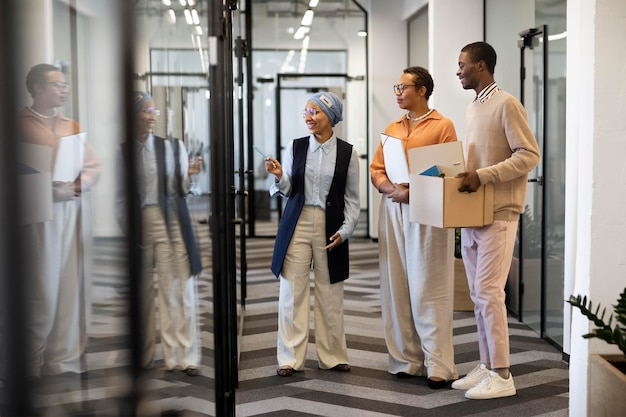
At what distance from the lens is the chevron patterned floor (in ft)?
Answer: 3.74

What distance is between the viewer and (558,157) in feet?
16.6

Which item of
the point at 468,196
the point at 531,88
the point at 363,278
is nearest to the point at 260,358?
the point at 468,196

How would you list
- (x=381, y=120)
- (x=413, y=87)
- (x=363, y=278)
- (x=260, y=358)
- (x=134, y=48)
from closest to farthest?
1. (x=134, y=48)
2. (x=413, y=87)
3. (x=260, y=358)
4. (x=363, y=278)
5. (x=381, y=120)

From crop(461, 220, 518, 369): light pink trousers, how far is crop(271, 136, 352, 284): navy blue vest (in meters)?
0.73

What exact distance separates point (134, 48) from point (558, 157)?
427 centimetres

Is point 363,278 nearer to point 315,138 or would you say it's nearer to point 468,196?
point 315,138

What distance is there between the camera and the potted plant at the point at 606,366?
9.66ft

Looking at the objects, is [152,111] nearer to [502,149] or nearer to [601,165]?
[601,165]

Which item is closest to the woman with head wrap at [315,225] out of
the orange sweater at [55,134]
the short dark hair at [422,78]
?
the short dark hair at [422,78]

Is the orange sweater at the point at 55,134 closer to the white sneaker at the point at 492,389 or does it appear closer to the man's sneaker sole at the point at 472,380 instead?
the white sneaker at the point at 492,389

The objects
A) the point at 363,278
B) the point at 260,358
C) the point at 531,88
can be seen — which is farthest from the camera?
the point at 363,278

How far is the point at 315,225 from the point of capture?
14.2ft

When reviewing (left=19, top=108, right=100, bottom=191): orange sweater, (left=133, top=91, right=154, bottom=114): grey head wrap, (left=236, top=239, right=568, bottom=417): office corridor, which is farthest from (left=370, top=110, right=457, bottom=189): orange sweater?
(left=19, top=108, right=100, bottom=191): orange sweater

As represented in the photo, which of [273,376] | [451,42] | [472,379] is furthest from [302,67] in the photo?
[472,379]
